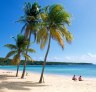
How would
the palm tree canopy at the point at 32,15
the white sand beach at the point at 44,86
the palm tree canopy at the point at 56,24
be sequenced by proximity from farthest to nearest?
the palm tree canopy at the point at 32,15 < the palm tree canopy at the point at 56,24 < the white sand beach at the point at 44,86

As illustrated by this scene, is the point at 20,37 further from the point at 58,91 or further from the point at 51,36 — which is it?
the point at 58,91

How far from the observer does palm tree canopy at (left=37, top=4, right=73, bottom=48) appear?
21.5 meters

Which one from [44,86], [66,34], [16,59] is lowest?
[44,86]

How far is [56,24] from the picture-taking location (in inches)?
858

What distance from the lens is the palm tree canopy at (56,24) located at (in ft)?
70.6

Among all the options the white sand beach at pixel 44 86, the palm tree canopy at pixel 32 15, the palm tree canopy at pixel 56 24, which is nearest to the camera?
the white sand beach at pixel 44 86

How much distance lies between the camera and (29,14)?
2922 cm

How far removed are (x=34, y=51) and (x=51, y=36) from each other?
9.74m

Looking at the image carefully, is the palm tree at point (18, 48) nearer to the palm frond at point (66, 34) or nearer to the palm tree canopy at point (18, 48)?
the palm tree canopy at point (18, 48)

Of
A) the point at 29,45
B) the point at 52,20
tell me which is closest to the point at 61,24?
the point at 52,20

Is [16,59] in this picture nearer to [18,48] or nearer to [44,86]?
[18,48]

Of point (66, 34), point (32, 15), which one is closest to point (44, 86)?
point (66, 34)

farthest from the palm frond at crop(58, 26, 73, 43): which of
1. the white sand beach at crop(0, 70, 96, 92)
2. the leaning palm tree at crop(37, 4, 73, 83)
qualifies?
the white sand beach at crop(0, 70, 96, 92)

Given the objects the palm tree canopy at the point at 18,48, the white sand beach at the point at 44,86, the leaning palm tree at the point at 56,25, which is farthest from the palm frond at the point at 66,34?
the palm tree canopy at the point at 18,48
